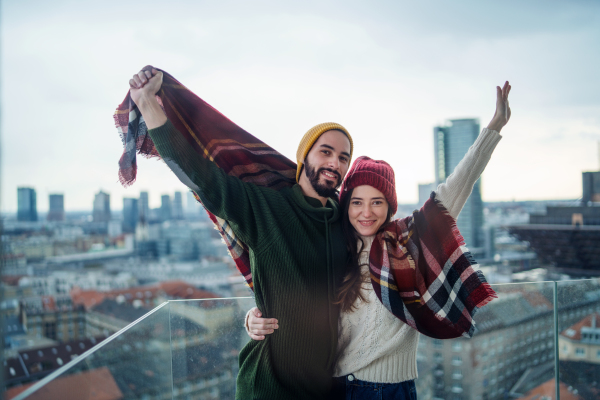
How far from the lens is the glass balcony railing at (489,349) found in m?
1.59

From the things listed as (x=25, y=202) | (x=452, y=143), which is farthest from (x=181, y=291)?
(x=452, y=143)

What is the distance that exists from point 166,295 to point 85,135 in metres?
16.8

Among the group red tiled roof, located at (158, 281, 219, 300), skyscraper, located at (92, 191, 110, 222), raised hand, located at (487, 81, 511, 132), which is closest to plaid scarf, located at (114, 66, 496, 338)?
raised hand, located at (487, 81, 511, 132)

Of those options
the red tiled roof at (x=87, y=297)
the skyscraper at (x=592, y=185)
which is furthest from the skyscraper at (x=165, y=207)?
the skyscraper at (x=592, y=185)

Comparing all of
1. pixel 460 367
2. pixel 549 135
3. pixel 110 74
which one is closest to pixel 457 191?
pixel 460 367

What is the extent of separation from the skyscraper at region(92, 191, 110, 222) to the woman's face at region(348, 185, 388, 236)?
40869 mm

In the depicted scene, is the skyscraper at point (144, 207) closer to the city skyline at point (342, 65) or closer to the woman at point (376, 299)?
the city skyline at point (342, 65)

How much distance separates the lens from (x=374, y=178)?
112 cm

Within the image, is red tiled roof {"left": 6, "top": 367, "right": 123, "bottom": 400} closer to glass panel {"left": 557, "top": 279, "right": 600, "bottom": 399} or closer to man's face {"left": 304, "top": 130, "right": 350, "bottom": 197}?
man's face {"left": 304, "top": 130, "right": 350, "bottom": 197}

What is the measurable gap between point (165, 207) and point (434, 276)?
45.5 m

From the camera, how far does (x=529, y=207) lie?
2378 cm

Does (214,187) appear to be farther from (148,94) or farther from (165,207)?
(165,207)

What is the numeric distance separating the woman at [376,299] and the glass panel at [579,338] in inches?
41.0

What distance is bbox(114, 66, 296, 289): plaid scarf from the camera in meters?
1.13
